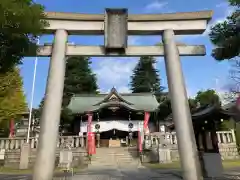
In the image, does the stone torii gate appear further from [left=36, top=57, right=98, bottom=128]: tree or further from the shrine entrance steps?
[left=36, top=57, right=98, bottom=128]: tree

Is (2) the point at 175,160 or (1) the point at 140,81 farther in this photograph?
(1) the point at 140,81

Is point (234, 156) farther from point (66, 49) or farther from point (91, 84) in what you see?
point (91, 84)

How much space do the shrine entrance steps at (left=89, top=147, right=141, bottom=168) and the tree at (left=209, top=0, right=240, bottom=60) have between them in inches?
447

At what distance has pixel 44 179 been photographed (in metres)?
7.29

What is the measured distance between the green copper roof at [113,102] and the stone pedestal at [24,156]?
33.0 ft

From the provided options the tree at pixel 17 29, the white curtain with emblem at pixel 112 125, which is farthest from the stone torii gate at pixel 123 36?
the white curtain with emblem at pixel 112 125

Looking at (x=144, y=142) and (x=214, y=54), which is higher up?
(x=214, y=54)

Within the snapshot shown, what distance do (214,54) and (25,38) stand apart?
6.00 metres

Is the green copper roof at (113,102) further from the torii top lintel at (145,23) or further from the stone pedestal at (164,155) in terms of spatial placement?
the torii top lintel at (145,23)

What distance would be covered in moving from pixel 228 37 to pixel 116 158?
1390 centimetres

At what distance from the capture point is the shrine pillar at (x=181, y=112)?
7.66 metres

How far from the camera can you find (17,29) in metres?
6.87

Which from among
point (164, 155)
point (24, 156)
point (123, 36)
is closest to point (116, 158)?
point (164, 155)

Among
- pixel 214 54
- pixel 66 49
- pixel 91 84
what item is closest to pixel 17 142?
pixel 66 49
